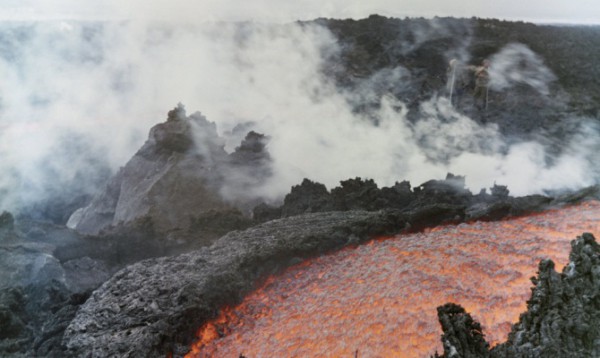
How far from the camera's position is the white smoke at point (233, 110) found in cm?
1211

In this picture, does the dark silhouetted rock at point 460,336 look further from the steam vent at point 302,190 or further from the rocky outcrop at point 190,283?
the rocky outcrop at point 190,283

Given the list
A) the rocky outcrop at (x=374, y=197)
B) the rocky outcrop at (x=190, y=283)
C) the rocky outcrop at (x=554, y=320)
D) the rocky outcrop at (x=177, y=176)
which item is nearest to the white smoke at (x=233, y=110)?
the rocky outcrop at (x=177, y=176)

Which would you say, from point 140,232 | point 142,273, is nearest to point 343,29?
point 140,232

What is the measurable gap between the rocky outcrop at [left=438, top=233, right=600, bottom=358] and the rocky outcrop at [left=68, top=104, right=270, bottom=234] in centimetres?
600

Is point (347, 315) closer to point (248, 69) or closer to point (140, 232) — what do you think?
point (140, 232)

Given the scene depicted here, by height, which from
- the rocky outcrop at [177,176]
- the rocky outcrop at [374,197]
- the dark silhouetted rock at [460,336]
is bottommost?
the dark silhouetted rock at [460,336]

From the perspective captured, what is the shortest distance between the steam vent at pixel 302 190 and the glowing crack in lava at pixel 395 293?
19 millimetres

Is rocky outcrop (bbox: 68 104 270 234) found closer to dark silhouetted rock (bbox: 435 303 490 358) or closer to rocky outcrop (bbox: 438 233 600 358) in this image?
dark silhouetted rock (bbox: 435 303 490 358)

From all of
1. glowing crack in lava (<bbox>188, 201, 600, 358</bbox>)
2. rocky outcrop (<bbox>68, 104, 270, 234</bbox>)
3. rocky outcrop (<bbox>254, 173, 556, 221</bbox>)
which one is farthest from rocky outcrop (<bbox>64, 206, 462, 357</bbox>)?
rocky outcrop (<bbox>68, 104, 270, 234</bbox>)

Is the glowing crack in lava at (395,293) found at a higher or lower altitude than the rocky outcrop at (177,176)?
lower

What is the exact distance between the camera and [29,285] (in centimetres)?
497

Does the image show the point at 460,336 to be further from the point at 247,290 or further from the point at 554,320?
the point at 247,290

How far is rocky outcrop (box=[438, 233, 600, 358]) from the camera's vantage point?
2.62 meters

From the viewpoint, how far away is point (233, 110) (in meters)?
17.1
